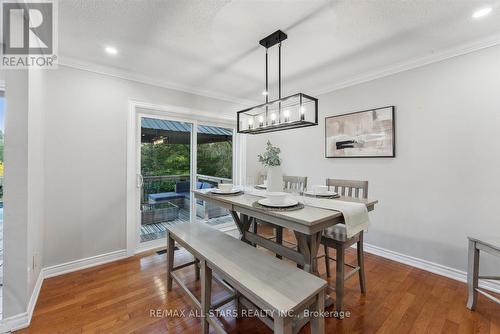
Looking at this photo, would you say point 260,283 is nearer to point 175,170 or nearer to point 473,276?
point 473,276

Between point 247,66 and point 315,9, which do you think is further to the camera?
point 247,66

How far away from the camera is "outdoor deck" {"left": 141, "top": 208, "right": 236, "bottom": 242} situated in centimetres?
324

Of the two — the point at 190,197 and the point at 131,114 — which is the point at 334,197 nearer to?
the point at 190,197

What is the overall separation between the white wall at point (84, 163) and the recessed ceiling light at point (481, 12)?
11.7 ft

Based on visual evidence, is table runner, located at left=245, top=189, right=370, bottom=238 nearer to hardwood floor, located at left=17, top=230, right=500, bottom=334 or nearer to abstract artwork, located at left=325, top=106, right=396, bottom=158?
hardwood floor, located at left=17, top=230, right=500, bottom=334

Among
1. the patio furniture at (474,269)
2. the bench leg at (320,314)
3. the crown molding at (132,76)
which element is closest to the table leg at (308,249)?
the bench leg at (320,314)

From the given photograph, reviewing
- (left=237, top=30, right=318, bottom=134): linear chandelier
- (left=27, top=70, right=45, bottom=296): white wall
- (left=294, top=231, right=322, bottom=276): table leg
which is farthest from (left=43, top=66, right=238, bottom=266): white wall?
(left=294, top=231, right=322, bottom=276): table leg

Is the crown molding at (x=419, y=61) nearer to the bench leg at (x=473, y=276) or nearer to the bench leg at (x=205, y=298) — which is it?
the bench leg at (x=473, y=276)

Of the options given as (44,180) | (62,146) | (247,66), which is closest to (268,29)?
(247,66)

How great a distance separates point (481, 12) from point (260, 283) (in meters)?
2.72

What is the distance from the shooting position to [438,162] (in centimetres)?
241

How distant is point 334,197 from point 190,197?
233 centimetres

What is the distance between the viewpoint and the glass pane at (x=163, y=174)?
3.12 m

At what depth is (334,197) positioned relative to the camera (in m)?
2.10
